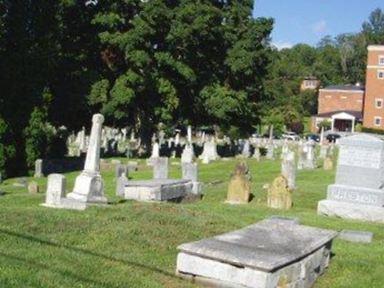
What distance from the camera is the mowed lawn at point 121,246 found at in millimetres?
8578

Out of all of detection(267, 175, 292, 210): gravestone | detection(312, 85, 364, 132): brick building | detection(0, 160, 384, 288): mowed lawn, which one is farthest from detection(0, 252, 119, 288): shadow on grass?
detection(312, 85, 364, 132): brick building

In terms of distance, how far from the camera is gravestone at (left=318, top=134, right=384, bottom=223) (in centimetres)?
1712

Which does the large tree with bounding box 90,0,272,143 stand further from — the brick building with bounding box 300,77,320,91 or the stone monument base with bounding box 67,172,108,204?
the brick building with bounding box 300,77,320,91

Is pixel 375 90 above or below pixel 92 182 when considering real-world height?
above

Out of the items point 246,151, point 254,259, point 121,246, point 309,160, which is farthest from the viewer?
point 246,151

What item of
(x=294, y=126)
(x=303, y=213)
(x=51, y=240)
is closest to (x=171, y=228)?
(x=51, y=240)

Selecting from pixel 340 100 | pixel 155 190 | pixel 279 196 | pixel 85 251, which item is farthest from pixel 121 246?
pixel 340 100

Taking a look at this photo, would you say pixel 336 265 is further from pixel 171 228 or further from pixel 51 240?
pixel 51 240

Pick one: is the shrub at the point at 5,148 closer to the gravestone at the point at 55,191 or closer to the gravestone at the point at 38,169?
the gravestone at the point at 38,169

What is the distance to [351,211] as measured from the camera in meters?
17.1

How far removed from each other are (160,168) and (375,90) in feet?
215

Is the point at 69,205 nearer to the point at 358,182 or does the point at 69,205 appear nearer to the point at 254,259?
the point at 358,182

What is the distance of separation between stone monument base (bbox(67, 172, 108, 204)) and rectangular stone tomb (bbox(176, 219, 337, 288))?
6.18m

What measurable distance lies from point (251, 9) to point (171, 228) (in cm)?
4005
